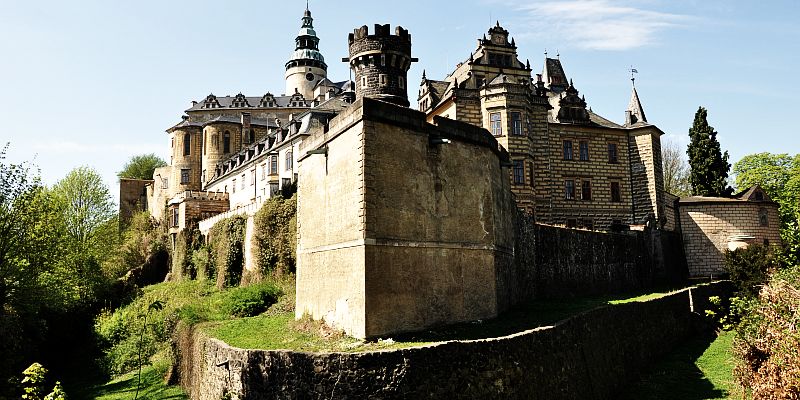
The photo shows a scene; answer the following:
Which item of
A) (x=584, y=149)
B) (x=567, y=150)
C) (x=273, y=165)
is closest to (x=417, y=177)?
(x=567, y=150)

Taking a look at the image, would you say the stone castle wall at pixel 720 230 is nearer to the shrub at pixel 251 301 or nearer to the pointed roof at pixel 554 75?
the pointed roof at pixel 554 75

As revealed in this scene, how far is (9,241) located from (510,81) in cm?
2452

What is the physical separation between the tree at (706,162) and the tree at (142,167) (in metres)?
63.9

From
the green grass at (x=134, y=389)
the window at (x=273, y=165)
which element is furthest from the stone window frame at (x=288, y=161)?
the green grass at (x=134, y=389)

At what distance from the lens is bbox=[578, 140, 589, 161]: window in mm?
34219

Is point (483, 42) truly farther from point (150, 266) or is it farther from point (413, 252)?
point (150, 266)

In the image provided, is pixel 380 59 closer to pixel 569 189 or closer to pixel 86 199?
pixel 569 189

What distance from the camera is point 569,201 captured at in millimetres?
33562

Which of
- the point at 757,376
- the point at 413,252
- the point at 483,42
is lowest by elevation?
the point at 757,376

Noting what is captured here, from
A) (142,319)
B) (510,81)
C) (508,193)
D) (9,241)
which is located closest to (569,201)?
(510,81)

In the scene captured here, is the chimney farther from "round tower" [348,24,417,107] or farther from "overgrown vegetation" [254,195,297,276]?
"round tower" [348,24,417,107]

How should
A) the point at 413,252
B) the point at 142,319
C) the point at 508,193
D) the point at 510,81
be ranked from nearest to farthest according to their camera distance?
the point at 413,252 < the point at 508,193 < the point at 142,319 < the point at 510,81

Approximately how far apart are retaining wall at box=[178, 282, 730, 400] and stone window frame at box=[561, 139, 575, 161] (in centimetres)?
1562

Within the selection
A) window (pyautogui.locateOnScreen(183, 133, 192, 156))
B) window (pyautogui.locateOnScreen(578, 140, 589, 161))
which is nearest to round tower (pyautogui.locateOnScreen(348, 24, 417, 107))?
window (pyautogui.locateOnScreen(578, 140, 589, 161))
